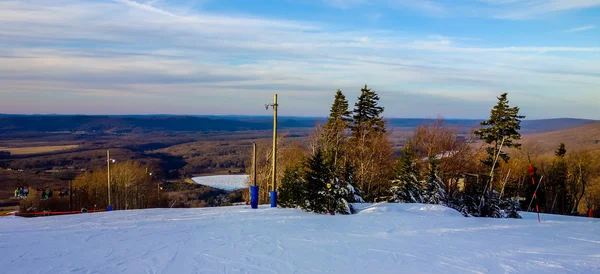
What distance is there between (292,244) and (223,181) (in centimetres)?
7249

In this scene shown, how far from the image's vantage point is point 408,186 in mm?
22734

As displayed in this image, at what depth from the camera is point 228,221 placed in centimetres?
1318

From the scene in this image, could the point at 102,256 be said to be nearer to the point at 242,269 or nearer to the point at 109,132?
the point at 242,269

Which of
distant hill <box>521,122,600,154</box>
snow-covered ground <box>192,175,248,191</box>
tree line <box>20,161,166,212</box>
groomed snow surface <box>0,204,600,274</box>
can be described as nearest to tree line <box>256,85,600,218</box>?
groomed snow surface <box>0,204,600,274</box>

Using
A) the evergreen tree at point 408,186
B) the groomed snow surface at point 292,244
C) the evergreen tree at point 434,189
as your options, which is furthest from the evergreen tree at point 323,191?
the evergreen tree at point 434,189

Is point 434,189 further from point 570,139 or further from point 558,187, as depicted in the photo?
point 570,139

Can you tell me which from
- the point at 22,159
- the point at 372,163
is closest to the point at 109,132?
the point at 22,159

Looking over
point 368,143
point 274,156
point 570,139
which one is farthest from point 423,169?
point 570,139

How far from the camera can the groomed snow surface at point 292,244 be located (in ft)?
26.8

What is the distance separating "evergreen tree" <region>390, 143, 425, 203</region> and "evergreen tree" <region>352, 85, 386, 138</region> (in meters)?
11.2

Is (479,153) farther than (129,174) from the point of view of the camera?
No

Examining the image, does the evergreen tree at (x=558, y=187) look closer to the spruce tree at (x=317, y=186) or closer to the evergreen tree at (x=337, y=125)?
the evergreen tree at (x=337, y=125)

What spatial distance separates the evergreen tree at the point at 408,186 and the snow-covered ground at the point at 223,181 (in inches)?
1854

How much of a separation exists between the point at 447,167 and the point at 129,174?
32158mm
